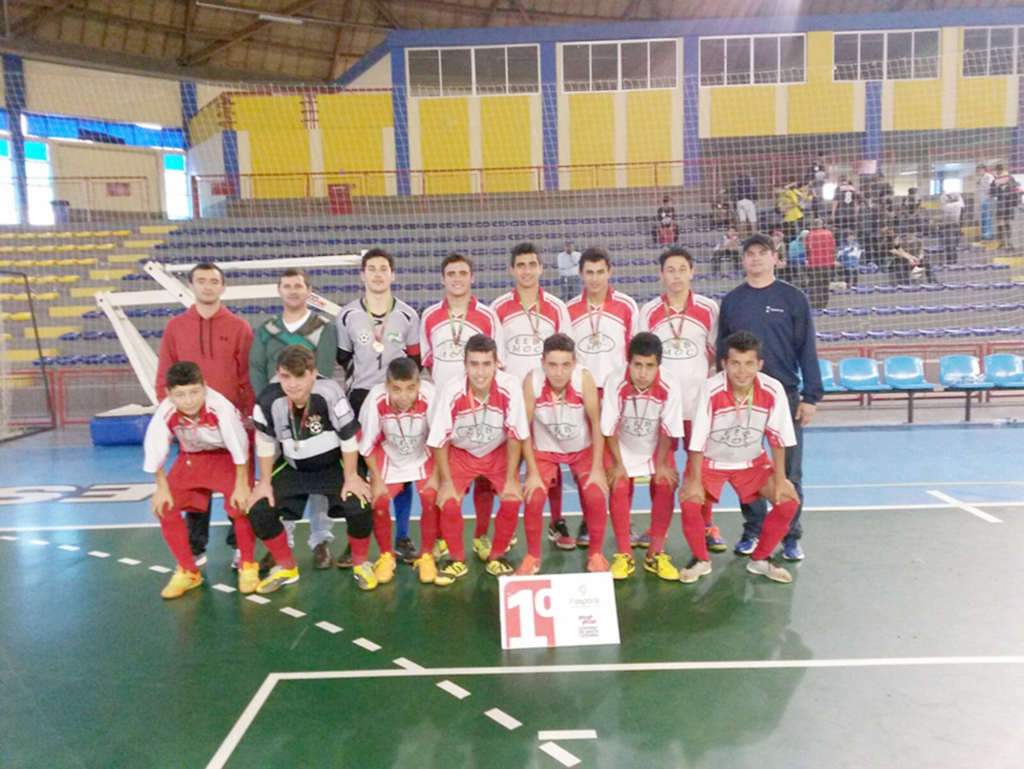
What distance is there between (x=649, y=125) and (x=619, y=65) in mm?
1878

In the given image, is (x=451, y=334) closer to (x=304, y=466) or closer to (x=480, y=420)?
(x=480, y=420)

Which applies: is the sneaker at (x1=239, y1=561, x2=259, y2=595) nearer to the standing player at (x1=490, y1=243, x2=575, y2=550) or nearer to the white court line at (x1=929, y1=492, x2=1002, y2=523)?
the standing player at (x1=490, y1=243, x2=575, y2=550)

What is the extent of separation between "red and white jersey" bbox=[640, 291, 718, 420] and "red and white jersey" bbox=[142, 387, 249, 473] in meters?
2.56

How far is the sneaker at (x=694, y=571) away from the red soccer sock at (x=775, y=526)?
1.05ft

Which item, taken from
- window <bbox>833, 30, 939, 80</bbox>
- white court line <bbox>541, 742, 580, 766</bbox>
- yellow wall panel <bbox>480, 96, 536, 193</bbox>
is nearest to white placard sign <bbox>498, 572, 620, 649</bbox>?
white court line <bbox>541, 742, 580, 766</bbox>

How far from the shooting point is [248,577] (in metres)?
4.40

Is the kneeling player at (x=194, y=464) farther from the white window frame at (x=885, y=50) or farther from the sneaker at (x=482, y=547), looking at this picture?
the white window frame at (x=885, y=50)

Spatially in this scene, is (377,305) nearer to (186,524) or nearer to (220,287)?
(220,287)

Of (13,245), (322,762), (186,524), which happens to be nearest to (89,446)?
(186,524)

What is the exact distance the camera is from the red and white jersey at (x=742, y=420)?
4289mm

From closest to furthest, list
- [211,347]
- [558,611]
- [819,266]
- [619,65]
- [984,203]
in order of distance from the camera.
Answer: [558,611], [211,347], [819,266], [984,203], [619,65]

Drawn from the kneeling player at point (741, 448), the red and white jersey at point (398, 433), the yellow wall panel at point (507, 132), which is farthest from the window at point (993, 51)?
the red and white jersey at point (398, 433)

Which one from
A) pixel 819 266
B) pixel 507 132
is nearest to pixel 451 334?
pixel 819 266

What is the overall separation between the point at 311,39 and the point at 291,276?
22.4 m
